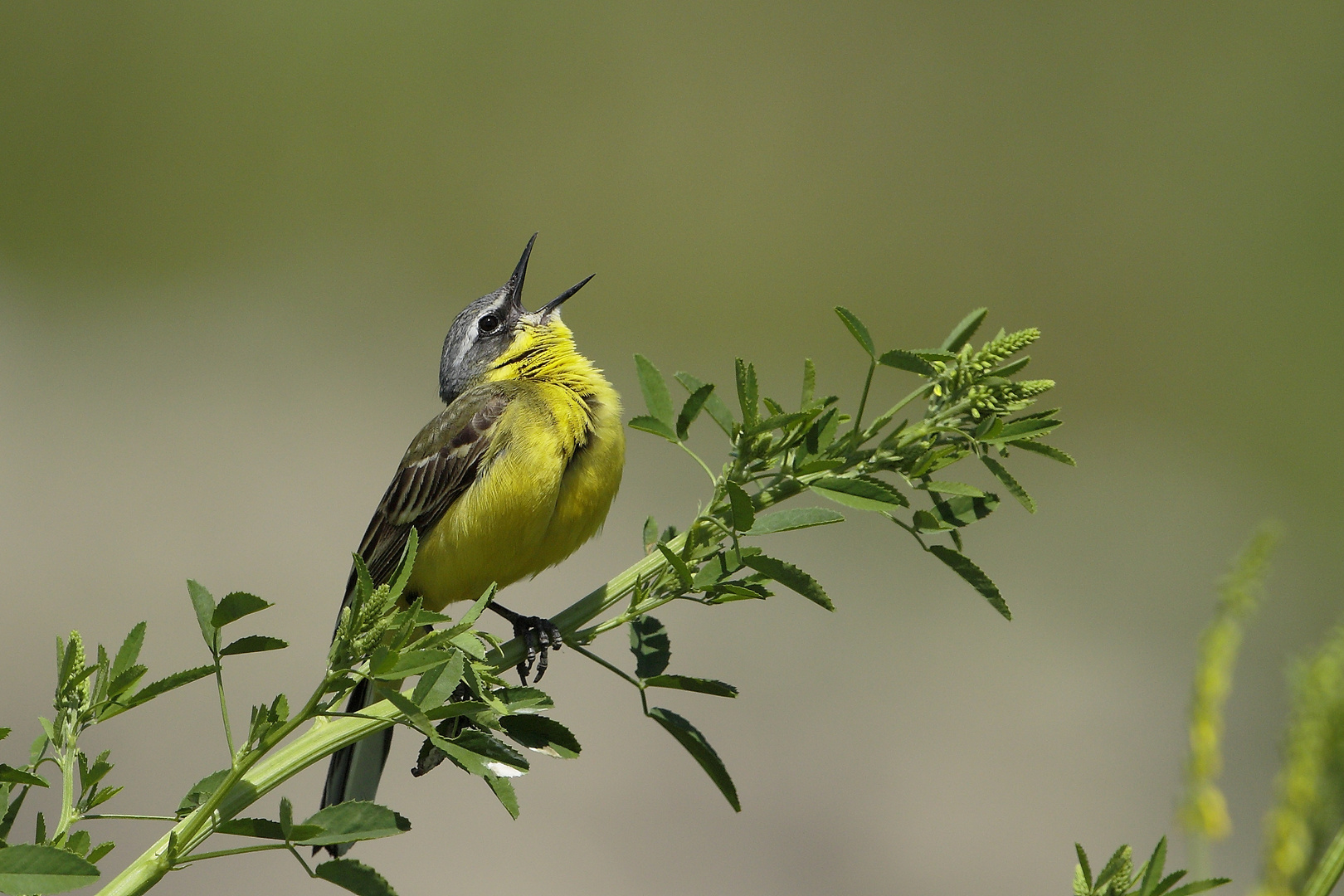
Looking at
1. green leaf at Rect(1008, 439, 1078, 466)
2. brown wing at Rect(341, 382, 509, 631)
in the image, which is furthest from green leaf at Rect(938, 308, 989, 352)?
brown wing at Rect(341, 382, 509, 631)

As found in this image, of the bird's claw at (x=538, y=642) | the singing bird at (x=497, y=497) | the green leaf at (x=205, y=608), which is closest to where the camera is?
the green leaf at (x=205, y=608)

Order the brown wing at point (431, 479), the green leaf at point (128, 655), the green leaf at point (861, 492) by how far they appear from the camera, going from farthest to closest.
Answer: the brown wing at point (431, 479)
the green leaf at point (861, 492)
the green leaf at point (128, 655)

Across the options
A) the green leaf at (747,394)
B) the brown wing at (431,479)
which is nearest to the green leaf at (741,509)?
the green leaf at (747,394)

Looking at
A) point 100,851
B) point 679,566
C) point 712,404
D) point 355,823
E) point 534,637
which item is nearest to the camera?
point 100,851

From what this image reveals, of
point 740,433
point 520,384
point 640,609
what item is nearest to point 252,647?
point 640,609

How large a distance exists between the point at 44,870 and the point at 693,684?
1.28 m

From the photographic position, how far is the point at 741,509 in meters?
2.17

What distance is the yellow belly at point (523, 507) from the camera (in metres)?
4.05

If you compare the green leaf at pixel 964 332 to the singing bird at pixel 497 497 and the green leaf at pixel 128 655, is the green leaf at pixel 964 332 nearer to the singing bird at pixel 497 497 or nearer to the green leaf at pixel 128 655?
the singing bird at pixel 497 497

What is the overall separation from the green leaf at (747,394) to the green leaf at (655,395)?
1.96 ft

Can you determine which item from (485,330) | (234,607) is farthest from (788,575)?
(485,330)

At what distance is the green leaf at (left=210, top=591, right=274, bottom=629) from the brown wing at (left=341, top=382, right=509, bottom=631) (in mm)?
2316

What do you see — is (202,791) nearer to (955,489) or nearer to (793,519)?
(793,519)

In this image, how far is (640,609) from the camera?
2180mm
